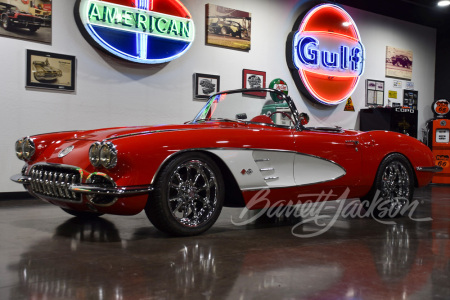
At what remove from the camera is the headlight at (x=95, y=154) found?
10.6 feet

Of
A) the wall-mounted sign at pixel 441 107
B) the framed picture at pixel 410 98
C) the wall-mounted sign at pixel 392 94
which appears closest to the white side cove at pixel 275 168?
the wall-mounted sign at pixel 392 94

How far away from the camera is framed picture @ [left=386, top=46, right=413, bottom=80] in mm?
11102

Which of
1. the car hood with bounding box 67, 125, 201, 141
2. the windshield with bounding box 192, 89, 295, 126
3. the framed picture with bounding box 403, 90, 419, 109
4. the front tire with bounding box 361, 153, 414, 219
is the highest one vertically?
the framed picture with bounding box 403, 90, 419, 109

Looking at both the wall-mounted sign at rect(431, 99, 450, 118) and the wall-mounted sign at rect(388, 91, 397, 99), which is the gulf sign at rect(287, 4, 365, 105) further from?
the wall-mounted sign at rect(431, 99, 450, 118)

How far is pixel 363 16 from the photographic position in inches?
415

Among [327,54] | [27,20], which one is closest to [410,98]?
[327,54]

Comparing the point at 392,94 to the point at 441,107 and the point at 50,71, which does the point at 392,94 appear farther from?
the point at 50,71

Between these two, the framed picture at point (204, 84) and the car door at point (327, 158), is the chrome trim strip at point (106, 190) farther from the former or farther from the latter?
the framed picture at point (204, 84)

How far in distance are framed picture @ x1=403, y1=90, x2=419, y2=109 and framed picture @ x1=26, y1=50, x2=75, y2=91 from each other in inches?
316

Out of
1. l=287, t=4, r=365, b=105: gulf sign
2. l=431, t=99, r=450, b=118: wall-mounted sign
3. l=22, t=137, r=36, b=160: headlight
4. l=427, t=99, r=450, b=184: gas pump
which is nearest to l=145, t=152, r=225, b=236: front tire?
l=22, t=137, r=36, b=160: headlight

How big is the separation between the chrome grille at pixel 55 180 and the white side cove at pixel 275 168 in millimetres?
1001

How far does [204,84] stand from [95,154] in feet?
16.1

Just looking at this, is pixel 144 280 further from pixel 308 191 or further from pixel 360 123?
pixel 360 123

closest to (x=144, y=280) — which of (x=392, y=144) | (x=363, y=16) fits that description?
(x=392, y=144)
